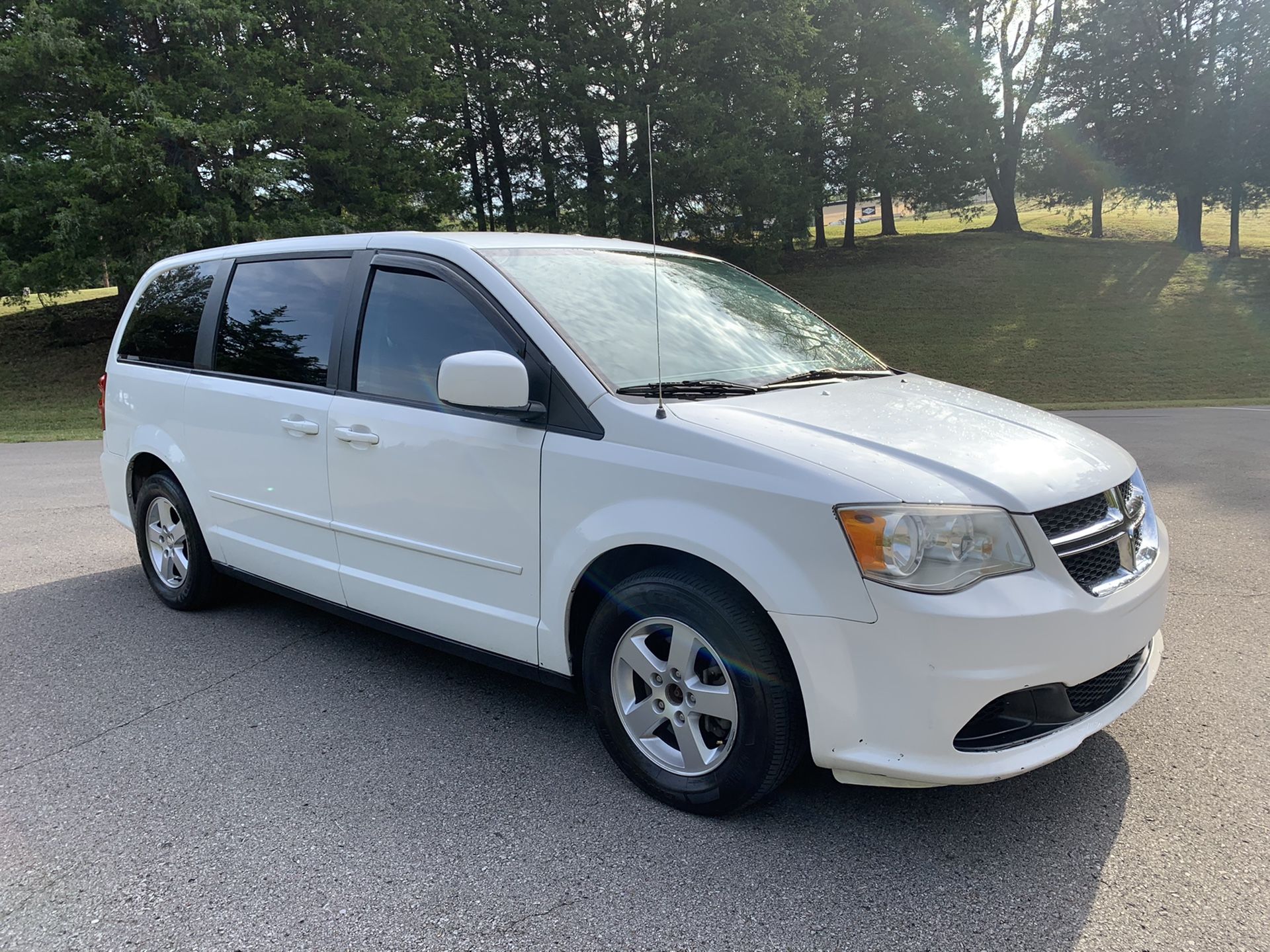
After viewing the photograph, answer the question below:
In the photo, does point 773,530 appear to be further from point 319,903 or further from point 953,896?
point 319,903

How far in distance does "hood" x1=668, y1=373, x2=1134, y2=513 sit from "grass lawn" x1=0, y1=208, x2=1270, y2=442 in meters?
13.5

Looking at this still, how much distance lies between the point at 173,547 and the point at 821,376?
3.62 meters

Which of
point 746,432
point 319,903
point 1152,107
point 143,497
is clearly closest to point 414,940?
point 319,903

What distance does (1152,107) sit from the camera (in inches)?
1344

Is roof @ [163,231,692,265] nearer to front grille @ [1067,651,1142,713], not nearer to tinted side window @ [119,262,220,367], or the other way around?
tinted side window @ [119,262,220,367]

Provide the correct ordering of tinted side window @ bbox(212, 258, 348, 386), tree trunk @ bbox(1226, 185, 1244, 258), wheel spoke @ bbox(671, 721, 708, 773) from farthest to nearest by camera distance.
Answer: tree trunk @ bbox(1226, 185, 1244, 258), tinted side window @ bbox(212, 258, 348, 386), wheel spoke @ bbox(671, 721, 708, 773)

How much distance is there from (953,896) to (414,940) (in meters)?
1.47

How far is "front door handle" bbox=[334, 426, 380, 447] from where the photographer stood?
366cm

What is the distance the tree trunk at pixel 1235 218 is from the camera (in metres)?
34.2

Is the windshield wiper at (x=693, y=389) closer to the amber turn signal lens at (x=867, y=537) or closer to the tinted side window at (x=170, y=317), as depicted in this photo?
the amber turn signal lens at (x=867, y=537)

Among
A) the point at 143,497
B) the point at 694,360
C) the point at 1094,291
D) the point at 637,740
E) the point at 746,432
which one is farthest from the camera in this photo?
the point at 1094,291

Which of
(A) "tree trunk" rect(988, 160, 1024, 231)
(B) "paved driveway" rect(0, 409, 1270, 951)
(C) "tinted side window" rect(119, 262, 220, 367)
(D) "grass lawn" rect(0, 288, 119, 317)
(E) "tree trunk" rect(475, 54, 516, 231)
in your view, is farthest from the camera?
(A) "tree trunk" rect(988, 160, 1024, 231)

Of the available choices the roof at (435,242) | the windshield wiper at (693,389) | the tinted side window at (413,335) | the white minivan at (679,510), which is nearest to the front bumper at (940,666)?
the white minivan at (679,510)

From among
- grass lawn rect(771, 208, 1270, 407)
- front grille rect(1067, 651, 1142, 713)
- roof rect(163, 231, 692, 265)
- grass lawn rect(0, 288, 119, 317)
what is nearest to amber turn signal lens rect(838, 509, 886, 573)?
front grille rect(1067, 651, 1142, 713)
